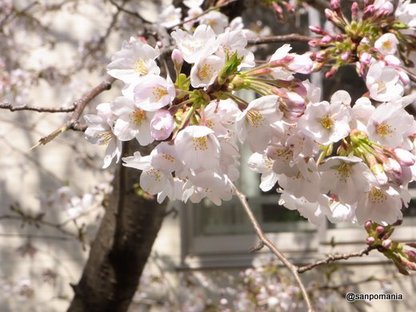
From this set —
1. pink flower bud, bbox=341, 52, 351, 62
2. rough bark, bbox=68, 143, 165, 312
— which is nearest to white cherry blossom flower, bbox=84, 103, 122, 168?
pink flower bud, bbox=341, 52, 351, 62

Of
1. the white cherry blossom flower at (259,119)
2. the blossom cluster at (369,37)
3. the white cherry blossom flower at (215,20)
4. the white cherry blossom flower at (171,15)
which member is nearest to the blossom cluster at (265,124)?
the white cherry blossom flower at (259,119)

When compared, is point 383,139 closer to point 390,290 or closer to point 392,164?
point 392,164

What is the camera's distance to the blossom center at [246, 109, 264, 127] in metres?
0.68

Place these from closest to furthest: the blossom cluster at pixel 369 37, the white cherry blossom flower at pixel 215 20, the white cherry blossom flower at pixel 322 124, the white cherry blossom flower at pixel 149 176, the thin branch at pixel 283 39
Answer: the white cherry blossom flower at pixel 322 124
the white cherry blossom flower at pixel 149 176
the blossom cluster at pixel 369 37
the thin branch at pixel 283 39
the white cherry blossom flower at pixel 215 20

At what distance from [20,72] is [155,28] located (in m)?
2.47

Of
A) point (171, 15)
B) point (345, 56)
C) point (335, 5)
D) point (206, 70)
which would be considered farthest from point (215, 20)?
point (206, 70)

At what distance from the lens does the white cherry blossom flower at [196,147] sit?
2.22 feet

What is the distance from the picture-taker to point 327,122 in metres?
0.68

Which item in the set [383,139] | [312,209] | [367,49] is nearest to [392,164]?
[383,139]

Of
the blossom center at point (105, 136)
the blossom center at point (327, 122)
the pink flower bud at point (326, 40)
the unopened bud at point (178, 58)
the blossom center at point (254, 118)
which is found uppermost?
the pink flower bud at point (326, 40)

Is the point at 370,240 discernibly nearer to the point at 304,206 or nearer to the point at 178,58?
the point at 304,206

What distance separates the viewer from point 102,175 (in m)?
3.86

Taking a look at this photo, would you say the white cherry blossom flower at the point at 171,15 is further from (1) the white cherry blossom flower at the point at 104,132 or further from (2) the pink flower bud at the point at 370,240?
(1) the white cherry blossom flower at the point at 104,132

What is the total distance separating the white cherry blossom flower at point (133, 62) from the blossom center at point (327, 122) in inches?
8.1
